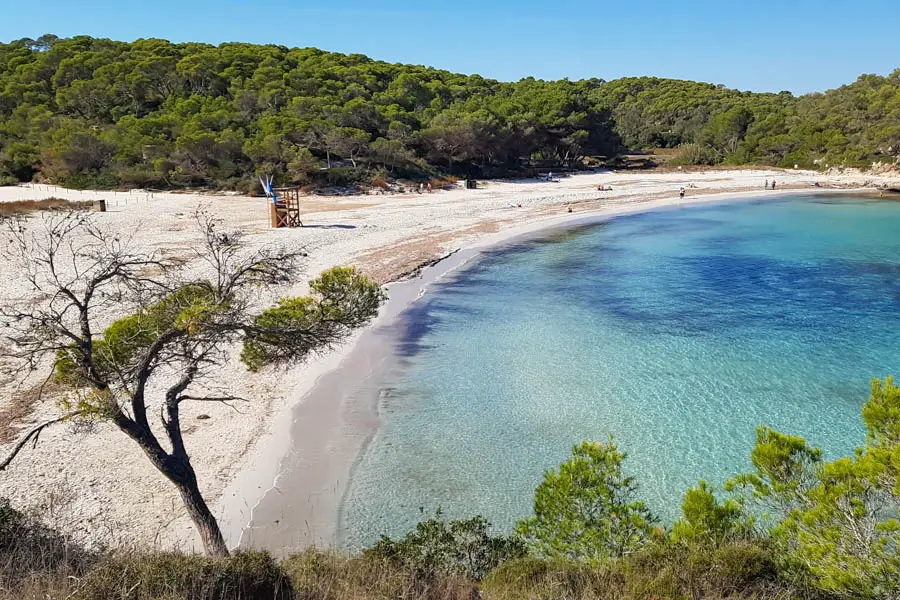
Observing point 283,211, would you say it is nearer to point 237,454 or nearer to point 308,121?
point 308,121

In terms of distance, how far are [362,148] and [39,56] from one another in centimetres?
3909

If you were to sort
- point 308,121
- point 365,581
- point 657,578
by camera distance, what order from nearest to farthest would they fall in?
point 657,578, point 365,581, point 308,121

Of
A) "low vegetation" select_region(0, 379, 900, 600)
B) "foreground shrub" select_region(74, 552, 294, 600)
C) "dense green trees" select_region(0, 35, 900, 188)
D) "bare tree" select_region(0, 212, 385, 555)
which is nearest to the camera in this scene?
"foreground shrub" select_region(74, 552, 294, 600)

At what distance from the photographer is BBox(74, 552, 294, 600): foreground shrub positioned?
4545 millimetres

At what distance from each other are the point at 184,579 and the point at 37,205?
35.4 meters

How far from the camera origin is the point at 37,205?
106ft

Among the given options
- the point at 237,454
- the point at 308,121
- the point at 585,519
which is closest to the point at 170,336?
the point at 237,454

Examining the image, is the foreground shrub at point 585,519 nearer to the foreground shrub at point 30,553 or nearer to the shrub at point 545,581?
the shrub at point 545,581

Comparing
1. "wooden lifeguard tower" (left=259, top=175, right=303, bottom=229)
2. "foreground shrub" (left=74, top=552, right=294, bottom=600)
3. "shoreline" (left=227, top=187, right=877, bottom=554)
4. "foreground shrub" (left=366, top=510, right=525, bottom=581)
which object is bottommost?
"shoreline" (left=227, top=187, right=877, bottom=554)

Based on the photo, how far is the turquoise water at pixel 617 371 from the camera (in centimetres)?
1055

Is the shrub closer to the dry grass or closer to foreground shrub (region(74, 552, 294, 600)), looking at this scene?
foreground shrub (region(74, 552, 294, 600))

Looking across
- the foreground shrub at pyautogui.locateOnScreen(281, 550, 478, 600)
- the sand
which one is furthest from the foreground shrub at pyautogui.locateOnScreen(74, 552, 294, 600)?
the sand

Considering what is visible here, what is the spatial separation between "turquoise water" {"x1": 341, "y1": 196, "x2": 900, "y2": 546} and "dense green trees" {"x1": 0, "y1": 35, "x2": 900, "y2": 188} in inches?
969

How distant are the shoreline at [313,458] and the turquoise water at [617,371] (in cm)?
40
